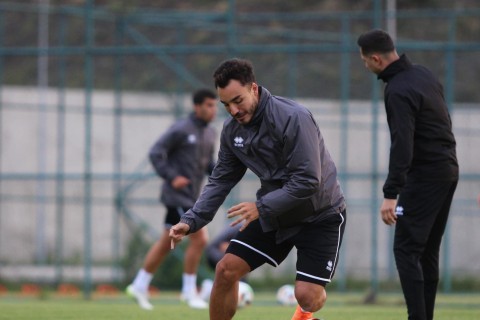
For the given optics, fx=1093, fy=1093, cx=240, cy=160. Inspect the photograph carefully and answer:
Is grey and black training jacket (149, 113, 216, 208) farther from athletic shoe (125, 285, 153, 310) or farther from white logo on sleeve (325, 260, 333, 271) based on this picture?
white logo on sleeve (325, 260, 333, 271)

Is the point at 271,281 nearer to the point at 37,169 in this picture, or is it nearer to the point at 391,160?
the point at 37,169

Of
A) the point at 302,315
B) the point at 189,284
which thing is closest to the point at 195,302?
the point at 189,284

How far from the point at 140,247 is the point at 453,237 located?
16.4 feet

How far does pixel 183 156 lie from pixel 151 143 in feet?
21.1

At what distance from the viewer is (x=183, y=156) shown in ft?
38.9

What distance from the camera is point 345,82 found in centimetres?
1611

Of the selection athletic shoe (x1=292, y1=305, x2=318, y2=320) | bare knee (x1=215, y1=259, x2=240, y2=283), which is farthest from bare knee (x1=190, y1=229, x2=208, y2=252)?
bare knee (x1=215, y1=259, x2=240, y2=283)

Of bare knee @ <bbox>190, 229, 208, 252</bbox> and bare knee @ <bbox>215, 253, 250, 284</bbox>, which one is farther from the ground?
bare knee @ <bbox>215, 253, 250, 284</bbox>

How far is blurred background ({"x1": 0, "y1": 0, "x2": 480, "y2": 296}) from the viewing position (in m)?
16.9

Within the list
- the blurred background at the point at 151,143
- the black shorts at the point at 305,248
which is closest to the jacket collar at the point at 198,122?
the blurred background at the point at 151,143

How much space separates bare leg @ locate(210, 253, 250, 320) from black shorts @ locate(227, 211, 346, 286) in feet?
0.23

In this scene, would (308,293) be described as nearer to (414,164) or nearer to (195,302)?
(414,164)

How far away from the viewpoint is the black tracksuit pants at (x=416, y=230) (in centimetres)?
755

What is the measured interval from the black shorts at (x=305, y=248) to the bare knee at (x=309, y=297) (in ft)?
0.21
